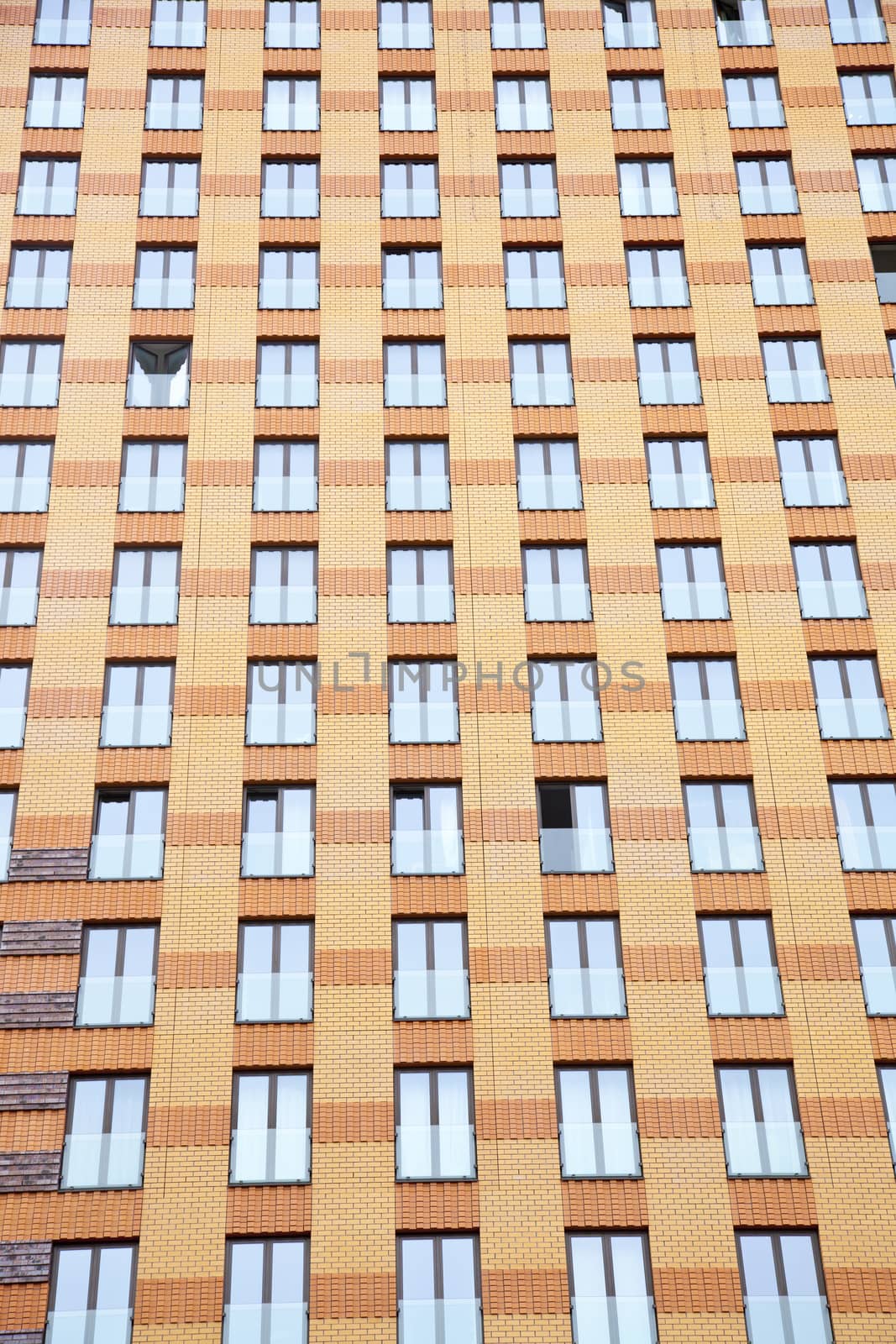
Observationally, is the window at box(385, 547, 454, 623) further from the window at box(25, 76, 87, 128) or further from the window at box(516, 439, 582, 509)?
the window at box(25, 76, 87, 128)

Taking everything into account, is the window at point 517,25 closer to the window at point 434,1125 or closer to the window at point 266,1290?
the window at point 434,1125

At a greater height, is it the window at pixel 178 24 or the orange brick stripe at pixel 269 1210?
the window at pixel 178 24

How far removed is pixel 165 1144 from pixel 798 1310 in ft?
34.4

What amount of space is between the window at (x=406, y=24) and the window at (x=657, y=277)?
7.56m

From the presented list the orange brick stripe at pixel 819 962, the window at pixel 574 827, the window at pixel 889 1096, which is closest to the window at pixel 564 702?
the window at pixel 574 827

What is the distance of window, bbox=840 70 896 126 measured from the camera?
112ft

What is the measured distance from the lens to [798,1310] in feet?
75.0

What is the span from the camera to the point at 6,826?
26.5m

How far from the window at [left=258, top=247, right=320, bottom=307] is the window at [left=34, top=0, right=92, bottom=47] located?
7.68m

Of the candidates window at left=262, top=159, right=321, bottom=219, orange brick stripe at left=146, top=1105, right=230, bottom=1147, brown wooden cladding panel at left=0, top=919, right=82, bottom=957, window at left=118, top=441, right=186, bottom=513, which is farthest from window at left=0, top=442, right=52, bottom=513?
orange brick stripe at left=146, top=1105, right=230, bottom=1147

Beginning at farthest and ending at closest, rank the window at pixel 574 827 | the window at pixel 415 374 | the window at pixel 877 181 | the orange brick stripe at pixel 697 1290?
the window at pixel 877 181 → the window at pixel 415 374 → the window at pixel 574 827 → the orange brick stripe at pixel 697 1290

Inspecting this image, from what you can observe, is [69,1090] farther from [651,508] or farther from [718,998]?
[651,508]

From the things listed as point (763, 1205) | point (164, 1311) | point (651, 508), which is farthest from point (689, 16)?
point (164, 1311)

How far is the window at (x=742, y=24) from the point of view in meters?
34.8
